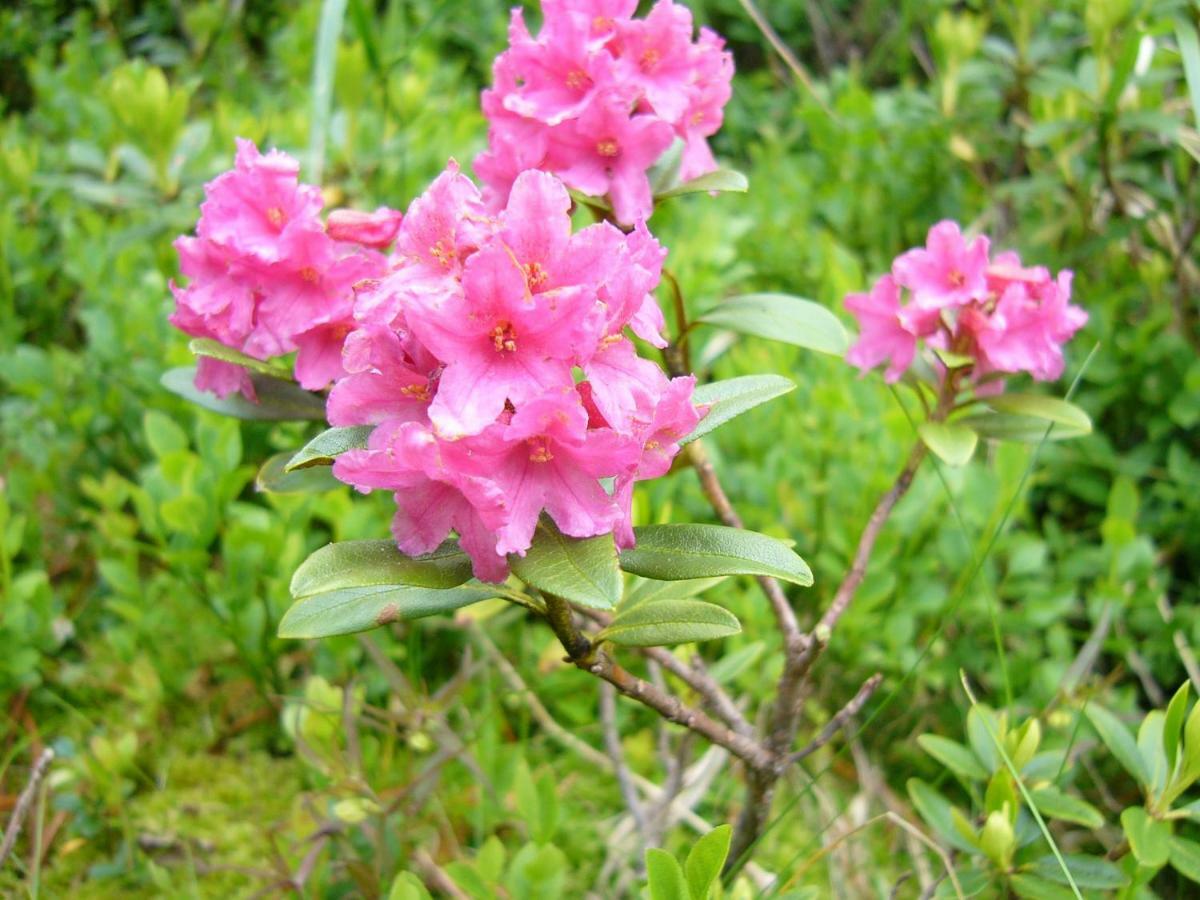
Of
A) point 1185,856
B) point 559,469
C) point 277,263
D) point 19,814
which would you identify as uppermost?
point 277,263

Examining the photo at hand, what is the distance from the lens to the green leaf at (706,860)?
1.07m

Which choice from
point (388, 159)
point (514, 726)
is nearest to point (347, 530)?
point (514, 726)

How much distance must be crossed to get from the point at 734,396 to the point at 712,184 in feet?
1.08

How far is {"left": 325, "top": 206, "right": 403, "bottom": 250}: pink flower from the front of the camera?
127 centimetres

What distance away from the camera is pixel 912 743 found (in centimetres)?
212

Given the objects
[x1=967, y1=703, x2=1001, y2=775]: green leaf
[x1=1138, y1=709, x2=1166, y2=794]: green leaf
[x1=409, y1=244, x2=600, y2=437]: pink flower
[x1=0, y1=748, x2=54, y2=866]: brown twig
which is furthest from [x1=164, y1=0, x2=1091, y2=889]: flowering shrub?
[x1=0, y1=748, x2=54, y2=866]: brown twig

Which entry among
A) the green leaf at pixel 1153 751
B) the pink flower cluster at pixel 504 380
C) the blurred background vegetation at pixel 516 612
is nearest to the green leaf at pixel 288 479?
the pink flower cluster at pixel 504 380

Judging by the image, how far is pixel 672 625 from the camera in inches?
46.1

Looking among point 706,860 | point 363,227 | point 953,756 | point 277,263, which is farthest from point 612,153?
point 953,756

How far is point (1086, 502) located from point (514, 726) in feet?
4.99

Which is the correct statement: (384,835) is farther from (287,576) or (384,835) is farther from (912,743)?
(912,743)

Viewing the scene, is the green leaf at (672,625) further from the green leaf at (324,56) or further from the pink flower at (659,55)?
the green leaf at (324,56)

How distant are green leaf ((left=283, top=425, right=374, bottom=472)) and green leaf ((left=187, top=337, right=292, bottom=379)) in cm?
22

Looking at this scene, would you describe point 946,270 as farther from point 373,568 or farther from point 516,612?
point 516,612
